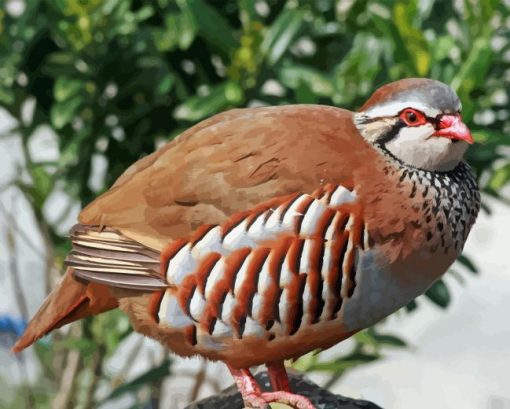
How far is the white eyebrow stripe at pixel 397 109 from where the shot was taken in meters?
1.89

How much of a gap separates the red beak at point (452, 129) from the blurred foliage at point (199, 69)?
2.47ft

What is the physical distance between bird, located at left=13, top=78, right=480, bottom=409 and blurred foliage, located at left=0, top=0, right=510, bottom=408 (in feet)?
2.42

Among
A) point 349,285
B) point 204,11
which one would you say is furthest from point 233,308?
point 204,11

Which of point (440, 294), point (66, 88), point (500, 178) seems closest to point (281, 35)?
point (66, 88)

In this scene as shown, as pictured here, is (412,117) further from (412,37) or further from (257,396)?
(412,37)

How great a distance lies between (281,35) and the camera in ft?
9.00

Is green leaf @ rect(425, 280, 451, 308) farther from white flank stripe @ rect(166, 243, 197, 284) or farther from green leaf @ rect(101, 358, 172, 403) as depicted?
white flank stripe @ rect(166, 243, 197, 284)

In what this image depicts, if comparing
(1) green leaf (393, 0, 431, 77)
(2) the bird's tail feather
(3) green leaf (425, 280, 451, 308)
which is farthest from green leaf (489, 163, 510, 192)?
(2) the bird's tail feather

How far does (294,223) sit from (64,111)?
1133mm

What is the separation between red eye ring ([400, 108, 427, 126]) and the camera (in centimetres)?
190

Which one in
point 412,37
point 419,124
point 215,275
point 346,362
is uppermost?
point 419,124

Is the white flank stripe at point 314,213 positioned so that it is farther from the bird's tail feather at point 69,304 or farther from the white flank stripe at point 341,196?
the bird's tail feather at point 69,304

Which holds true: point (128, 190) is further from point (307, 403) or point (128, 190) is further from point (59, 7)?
point (59, 7)

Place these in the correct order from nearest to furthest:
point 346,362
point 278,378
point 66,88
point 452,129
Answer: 1. point 452,129
2. point 278,378
3. point 66,88
4. point 346,362
